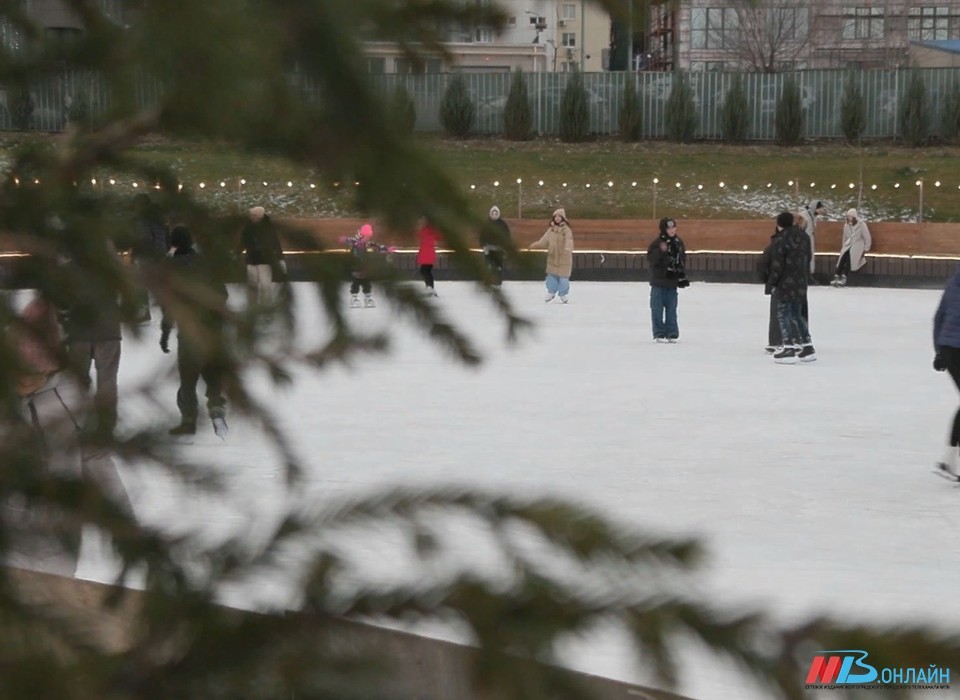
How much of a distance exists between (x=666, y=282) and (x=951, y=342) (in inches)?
297

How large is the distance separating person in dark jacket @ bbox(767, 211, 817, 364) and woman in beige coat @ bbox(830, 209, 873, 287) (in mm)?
10146

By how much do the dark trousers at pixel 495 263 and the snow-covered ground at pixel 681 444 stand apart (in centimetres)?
3

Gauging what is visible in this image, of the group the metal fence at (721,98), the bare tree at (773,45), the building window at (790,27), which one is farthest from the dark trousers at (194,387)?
the bare tree at (773,45)

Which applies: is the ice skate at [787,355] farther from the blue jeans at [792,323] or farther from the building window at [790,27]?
the building window at [790,27]

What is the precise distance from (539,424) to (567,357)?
A: 3.95 metres

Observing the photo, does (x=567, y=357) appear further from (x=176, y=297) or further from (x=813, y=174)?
(x=813, y=174)

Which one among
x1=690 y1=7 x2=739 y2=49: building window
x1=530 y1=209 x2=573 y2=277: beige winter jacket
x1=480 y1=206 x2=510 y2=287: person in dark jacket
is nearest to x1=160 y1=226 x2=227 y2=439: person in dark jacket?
x1=480 y1=206 x2=510 y2=287: person in dark jacket

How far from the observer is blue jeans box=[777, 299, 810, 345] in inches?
539

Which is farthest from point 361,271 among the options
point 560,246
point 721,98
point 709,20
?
point 721,98

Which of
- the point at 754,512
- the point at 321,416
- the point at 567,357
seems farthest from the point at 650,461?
the point at 567,357

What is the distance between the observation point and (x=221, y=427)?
4.60 feet

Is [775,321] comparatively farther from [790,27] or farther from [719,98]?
[790,27]

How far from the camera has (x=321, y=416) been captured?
1062 centimetres

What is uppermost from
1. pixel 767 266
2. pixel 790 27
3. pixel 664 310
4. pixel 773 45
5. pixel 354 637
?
pixel 790 27
